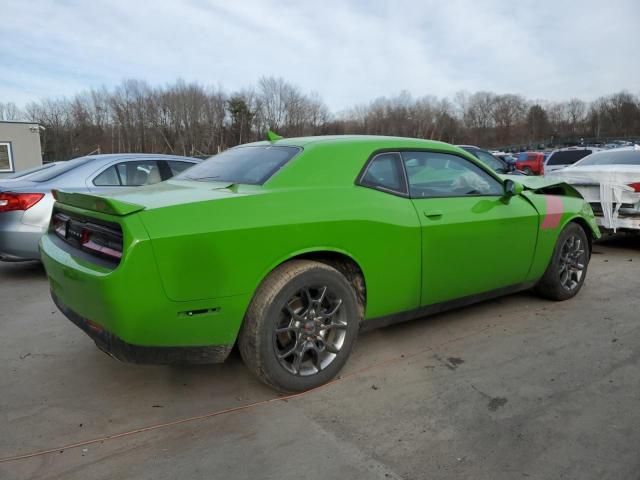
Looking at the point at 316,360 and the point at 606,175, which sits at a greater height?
the point at 606,175

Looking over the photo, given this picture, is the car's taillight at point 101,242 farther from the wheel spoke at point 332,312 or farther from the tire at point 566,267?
the tire at point 566,267

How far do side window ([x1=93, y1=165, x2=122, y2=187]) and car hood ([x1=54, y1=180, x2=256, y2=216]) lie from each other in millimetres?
2777

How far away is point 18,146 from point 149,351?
29018mm

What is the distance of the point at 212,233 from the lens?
246cm

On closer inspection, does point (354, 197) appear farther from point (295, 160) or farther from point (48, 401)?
point (48, 401)

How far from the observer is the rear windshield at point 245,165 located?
124 inches

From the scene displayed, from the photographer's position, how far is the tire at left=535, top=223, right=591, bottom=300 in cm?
444

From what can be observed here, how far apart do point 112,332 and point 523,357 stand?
2.64 meters

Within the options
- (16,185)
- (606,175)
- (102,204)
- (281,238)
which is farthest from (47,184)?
(606,175)

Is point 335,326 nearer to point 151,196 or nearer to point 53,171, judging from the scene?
point 151,196

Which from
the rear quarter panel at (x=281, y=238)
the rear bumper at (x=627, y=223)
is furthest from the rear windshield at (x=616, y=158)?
the rear quarter panel at (x=281, y=238)

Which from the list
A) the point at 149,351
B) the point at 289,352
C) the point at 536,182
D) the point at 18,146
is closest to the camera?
the point at 149,351

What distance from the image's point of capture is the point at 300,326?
2.85m

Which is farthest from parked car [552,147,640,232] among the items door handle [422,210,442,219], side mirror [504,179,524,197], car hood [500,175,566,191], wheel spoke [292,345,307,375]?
wheel spoke [292,345,307,375]
